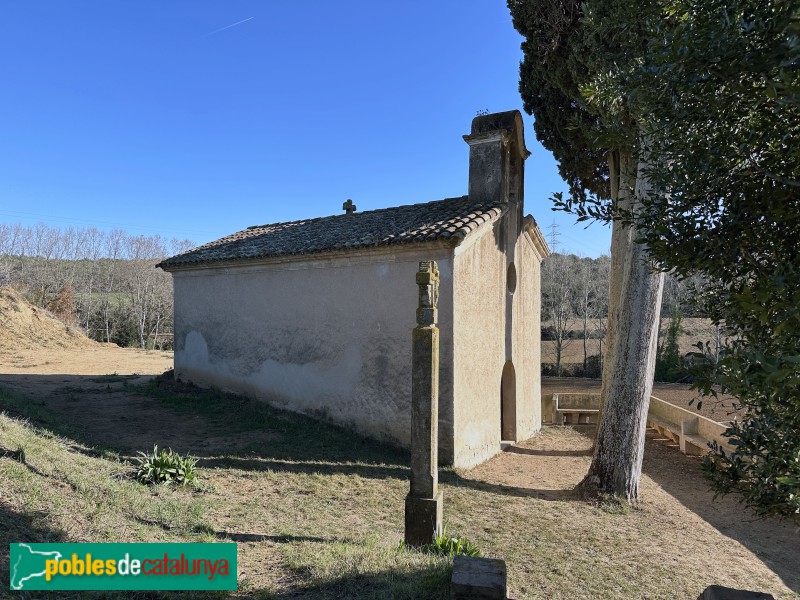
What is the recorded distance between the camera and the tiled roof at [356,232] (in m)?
10.1

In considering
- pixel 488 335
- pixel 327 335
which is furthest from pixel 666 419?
pixel 327 335

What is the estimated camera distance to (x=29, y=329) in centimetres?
2506

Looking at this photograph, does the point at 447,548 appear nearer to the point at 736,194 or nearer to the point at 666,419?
the point at 736,194

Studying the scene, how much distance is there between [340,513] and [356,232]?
6.82m

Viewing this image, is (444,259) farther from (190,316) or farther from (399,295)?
(190,316)

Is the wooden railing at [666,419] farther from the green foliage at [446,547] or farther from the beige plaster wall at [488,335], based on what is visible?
the green foliage at [446,547]

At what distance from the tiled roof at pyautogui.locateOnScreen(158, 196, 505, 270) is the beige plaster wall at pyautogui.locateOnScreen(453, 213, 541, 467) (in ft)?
1.51

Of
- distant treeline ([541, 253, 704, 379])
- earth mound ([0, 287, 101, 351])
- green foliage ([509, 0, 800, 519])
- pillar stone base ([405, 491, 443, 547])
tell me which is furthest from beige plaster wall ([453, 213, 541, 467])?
earth mound ([0, 287, 101, 351])

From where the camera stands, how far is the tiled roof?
1009 centimetres

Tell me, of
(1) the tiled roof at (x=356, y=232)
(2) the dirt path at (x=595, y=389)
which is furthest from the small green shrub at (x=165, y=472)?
(2) the dirt path at (x=595, y=389)

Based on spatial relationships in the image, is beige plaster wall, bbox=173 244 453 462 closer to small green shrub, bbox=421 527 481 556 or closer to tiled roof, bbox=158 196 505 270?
tiled roof, bbox=158 196 505 270

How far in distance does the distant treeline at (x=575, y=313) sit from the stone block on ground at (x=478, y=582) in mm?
28036

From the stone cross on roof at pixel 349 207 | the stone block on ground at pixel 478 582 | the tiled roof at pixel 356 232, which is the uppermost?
the stone cross on roof at pixel 349 207

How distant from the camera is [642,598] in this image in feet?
17.5
